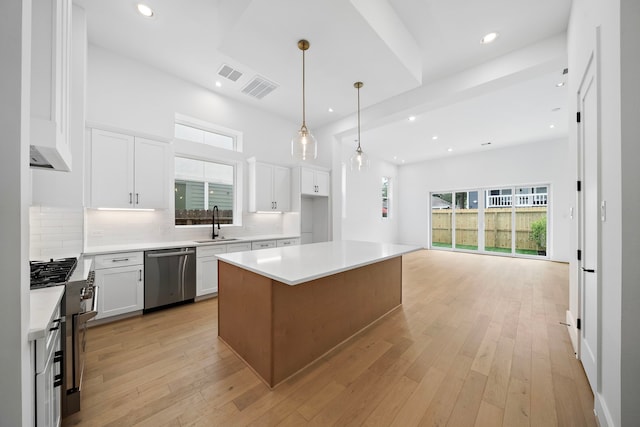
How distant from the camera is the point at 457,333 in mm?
2582

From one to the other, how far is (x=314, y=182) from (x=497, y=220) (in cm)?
630

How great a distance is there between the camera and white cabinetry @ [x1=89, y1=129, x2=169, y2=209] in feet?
9.54

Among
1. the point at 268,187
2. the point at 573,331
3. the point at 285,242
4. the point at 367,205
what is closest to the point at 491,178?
the point at 367,205

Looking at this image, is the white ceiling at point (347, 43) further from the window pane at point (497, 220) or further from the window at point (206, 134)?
the window pane at point (497, 220)

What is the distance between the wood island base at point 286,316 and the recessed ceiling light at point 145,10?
2.84m

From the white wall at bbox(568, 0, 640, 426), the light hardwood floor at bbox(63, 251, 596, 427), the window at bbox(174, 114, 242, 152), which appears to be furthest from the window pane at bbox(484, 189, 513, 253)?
the window at bbox(174, 114, 242, 152)

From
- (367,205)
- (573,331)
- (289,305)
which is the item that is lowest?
(573,331)

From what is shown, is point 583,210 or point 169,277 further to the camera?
point 169,277

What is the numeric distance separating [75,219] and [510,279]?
23.0ft
